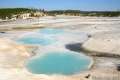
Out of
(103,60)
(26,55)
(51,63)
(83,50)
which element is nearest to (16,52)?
(26,55)

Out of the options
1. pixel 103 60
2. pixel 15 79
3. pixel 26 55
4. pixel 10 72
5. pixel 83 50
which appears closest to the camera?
pixel 15 79

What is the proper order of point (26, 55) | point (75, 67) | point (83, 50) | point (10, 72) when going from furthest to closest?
point (83, 50) → point (26, 55) → point (75, 67) → point (10, 72)

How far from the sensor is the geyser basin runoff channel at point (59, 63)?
21312mm

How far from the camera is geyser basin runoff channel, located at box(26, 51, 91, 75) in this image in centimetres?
2131

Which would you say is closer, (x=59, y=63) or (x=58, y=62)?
(x=59, y=63)

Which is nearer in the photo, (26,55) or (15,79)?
(15,79)

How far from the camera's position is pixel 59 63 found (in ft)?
79.6

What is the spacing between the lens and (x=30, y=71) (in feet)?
68.7

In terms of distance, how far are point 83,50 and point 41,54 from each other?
456 cm

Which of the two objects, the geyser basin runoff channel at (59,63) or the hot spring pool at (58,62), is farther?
the hot spring pool at (58,62)

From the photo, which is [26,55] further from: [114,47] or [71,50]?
[114,47]

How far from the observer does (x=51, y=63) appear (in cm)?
2428

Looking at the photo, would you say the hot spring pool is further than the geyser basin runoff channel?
Yes

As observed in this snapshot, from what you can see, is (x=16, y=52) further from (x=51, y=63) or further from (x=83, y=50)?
(x=83, y=50)
